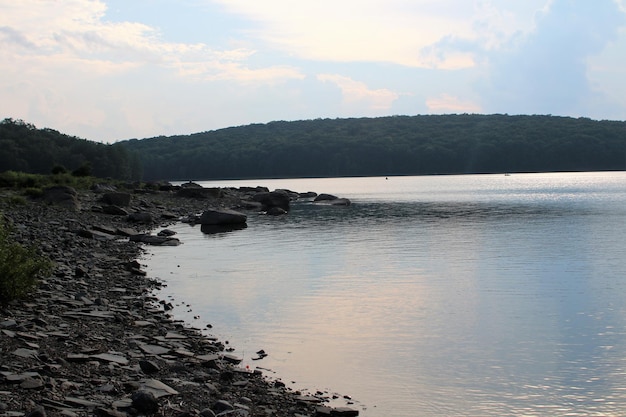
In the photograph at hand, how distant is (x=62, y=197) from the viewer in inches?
1660

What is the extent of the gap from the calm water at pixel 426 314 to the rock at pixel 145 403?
299 centimetres

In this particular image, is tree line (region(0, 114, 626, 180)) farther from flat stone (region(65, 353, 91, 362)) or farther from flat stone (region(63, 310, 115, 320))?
flat stone (region(65, 353, 91, 362))

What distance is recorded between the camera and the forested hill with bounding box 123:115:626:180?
17100cm

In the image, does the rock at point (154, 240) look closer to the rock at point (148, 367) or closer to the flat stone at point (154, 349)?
the flat stone at point (154, 349)

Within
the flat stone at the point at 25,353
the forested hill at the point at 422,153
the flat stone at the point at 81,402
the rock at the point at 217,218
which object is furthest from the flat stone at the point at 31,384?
the forested hill at the point at 422,153

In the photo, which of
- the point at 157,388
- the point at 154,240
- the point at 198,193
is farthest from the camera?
the point at 198,193

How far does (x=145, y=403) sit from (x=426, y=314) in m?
9.60

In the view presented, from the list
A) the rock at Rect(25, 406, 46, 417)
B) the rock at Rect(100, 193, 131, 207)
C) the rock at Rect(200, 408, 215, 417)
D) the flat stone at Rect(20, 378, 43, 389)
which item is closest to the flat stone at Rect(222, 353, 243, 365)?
the rock at Rect(200, 408, 215, 417)

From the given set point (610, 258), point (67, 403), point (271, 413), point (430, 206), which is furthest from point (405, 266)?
point (430, 206)

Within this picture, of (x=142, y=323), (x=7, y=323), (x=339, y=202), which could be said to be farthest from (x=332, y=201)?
(x=7, y=323)

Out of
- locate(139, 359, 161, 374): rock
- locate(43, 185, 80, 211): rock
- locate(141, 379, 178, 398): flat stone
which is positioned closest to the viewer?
locate(141, 379, 178, 398): flat stone

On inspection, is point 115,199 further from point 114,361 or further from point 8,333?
point 114,361

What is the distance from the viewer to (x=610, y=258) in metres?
26.9

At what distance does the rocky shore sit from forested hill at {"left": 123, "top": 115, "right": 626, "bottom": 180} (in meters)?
158
